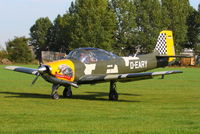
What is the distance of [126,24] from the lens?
8725 cm

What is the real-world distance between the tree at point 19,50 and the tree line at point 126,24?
65 centimetres

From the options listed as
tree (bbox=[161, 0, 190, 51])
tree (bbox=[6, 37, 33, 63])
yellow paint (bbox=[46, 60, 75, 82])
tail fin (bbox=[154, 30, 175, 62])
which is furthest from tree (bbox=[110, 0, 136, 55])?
yellow paint (bbox=[46, 60, 75, 82])

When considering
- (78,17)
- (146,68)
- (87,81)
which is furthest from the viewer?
(78,17)

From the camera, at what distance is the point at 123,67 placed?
1981 centimetres

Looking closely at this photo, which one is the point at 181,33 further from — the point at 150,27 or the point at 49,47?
the point at 49,47

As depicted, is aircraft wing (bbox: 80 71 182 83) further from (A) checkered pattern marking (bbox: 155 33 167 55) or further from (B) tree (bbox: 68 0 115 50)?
(B) tree (bbox: 68 0 115 50)

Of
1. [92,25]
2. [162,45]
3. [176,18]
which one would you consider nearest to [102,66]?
[162,45]

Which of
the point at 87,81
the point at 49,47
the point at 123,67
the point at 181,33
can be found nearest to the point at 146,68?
the point at 123,67

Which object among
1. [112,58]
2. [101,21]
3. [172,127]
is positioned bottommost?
[172,127]

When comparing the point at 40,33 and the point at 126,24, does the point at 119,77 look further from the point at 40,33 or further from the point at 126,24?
the point at 40,33

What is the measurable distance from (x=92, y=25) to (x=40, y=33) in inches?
1519

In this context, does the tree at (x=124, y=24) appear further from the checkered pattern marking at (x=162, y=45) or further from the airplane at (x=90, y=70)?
the airplane at (x=90, y=70)

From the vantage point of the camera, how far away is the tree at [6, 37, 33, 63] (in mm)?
89375

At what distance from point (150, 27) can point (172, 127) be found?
79379 millimetres
